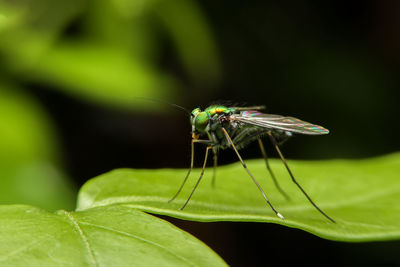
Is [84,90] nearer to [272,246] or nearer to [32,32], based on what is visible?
[32,32]

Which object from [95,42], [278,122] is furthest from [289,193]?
[95,42]

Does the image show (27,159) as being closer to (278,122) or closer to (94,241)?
(278,122)

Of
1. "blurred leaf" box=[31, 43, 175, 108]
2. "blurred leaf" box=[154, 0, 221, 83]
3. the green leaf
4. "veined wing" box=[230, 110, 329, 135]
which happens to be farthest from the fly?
"blurred leaf" box=[154, 0, 221, 83]

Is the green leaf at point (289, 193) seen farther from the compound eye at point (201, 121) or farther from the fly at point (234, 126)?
the compound eye at point (201, 121)

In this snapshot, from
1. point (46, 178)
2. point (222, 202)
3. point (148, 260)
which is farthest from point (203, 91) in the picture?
point (148, 260)

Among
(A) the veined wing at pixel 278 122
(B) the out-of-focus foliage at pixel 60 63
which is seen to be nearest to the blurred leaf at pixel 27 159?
(B) the out-of-focus foliage at pixel 60 63

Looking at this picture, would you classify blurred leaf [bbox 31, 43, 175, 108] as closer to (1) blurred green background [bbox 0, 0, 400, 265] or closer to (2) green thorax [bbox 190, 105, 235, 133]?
(1) blurred green background [bbox 0, 0, 400, 265]
